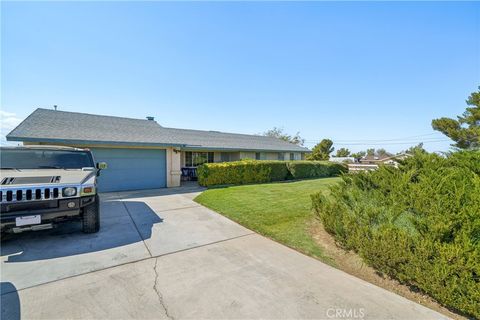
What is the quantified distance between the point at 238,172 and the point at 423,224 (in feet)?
33.2

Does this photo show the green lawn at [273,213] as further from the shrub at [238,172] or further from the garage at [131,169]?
the garage at [131,169]

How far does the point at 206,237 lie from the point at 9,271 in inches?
127

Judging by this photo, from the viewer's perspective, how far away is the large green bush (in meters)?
2.40

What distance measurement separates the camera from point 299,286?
2883 mm

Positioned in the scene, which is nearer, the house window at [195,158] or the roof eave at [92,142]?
the roof eave at [92,142]

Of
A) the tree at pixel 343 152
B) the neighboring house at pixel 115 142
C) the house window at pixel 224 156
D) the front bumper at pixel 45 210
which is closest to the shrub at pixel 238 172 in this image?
the neighboring house at pixel 115 142

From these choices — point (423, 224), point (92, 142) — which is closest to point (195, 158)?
point (92, 142)

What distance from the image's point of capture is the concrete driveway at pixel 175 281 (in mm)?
2385

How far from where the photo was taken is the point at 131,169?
10500mm

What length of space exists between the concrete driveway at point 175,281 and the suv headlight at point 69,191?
3.39 ft

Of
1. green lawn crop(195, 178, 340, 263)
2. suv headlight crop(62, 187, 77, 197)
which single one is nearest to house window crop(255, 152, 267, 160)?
green lawn crop(195, 178, 340, 263)

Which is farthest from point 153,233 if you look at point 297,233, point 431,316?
point 431,316

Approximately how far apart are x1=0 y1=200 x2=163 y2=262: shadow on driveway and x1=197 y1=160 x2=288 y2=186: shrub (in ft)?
19.2

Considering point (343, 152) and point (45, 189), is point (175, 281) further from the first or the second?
point (343, 152)
